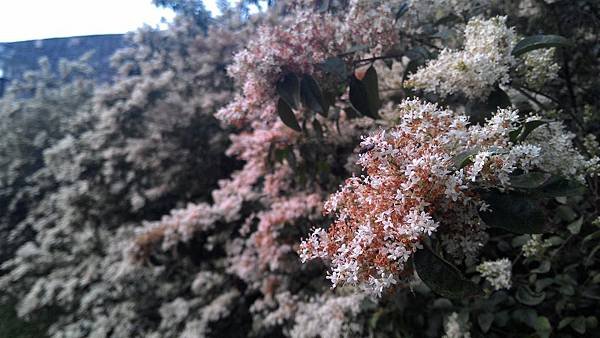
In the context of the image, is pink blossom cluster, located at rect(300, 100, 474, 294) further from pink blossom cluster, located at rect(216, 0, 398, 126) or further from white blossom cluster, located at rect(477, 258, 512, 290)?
white blossom cluster, located at rect(477, 258, 512, 290)

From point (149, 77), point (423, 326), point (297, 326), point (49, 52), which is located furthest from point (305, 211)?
point (49, 52)

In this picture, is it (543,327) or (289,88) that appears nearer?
(289,88)

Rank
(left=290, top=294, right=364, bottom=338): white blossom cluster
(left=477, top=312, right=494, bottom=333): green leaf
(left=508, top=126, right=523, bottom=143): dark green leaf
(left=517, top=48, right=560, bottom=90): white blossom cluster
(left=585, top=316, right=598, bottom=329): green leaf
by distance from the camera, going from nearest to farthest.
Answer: (left=508, top=126, right=523, bottom=143): dark green leaf → (left=517, top=48, right=560, bottom=90): white blossom cluster → (left=585, top=316, right=598, bottom=329): green leaf → (left=477, top=312, right=494, bottom=333): green leaf → (left=290, top=294, right=364, bottom=338): white blossom cluster

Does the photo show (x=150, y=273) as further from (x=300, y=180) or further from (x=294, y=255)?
(x=300, y=180)

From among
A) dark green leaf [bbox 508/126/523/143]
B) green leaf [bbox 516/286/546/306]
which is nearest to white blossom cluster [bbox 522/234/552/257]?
green leaf [bbox 516/286/546/306]

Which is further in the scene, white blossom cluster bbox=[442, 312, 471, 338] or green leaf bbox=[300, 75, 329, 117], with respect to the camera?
white blossom cluster bbox=[442, 312, 471, 338]

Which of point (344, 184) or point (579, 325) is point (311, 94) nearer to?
point (344, 184)

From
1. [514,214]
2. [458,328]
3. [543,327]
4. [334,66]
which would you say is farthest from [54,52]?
[514,214]
